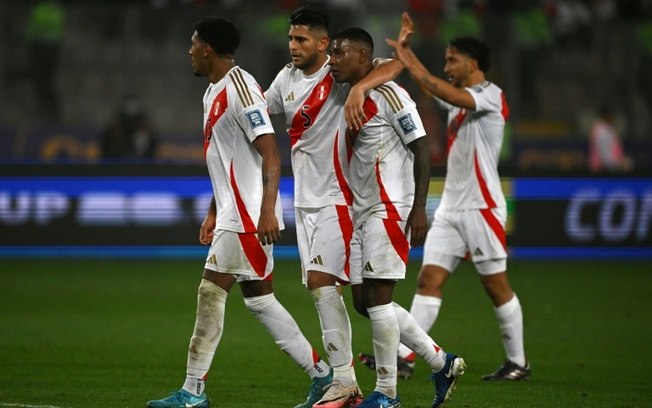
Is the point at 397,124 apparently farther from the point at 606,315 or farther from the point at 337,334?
the point at 606,315

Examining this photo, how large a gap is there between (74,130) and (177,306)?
8191 millimetres

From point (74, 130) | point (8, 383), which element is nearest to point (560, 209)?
point (74, 130)

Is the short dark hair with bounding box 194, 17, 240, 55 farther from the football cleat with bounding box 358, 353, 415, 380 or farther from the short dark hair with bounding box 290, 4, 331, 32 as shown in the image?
the football cleat with bounding box 358, 353, 415, 380

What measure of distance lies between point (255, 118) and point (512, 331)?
2.92m

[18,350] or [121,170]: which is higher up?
[121,170]

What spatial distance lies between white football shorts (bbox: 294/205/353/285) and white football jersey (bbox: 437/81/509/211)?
6.76 feet

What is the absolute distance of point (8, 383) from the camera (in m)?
7.91

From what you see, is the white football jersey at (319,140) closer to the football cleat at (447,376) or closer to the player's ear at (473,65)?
the football cleat at (447,376)

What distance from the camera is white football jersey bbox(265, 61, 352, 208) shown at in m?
7.28

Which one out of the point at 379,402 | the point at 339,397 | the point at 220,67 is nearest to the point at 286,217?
the point at 220,67

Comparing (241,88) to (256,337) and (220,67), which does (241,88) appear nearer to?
(220,67)

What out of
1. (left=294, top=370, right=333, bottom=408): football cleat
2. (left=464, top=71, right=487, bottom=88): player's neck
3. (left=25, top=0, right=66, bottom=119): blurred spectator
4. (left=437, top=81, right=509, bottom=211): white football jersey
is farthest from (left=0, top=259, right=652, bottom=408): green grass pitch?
(left=25, top=0, right=66, bottom=119): blurred spectator

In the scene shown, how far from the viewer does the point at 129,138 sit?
18625 millimetres

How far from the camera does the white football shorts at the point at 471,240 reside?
897 cm
